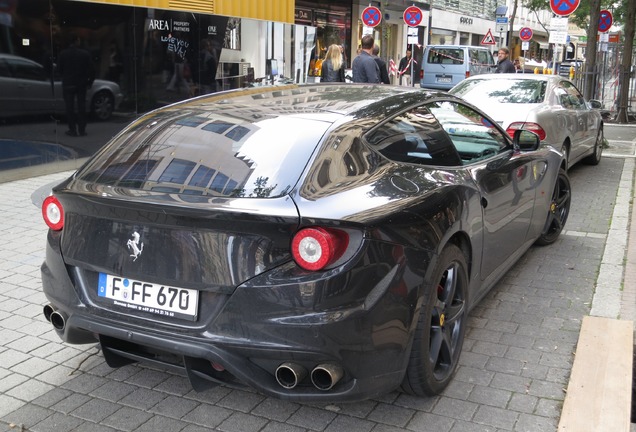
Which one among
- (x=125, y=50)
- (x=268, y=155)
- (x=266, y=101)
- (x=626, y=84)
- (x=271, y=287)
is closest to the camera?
(x=271, y=287)

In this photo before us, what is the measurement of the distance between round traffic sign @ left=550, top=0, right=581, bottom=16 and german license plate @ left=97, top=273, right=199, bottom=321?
40.0 feet

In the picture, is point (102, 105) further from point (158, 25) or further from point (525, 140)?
point (525, 140)

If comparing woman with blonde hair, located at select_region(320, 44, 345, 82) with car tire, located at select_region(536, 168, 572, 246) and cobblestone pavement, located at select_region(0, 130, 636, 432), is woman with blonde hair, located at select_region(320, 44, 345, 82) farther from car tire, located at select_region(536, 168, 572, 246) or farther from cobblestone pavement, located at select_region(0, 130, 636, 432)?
cobblestone pavement, located at select_region(0, 130, 636, 432)

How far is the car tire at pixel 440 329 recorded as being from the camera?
3.43m

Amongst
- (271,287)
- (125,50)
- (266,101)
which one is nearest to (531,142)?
(266,101)

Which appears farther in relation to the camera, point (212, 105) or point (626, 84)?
point (626, 84)

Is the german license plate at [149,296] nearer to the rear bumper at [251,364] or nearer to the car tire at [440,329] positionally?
the rear bumper at [251,364]

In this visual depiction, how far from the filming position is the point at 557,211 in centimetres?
678

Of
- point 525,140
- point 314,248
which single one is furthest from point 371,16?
point 314,248

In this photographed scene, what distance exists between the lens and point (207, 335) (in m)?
3.05

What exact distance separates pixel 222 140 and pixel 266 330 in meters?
1.04

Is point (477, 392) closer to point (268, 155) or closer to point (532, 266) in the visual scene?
point (268, 155)

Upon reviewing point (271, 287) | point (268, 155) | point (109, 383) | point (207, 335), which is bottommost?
point (109, 383)

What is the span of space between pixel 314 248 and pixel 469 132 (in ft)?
8.25
